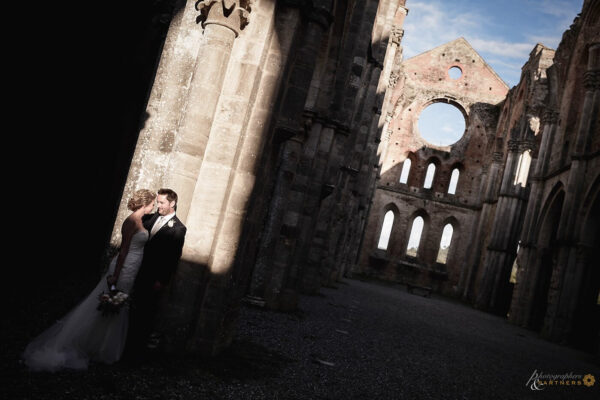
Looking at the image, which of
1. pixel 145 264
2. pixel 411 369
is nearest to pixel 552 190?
pixel 411 369

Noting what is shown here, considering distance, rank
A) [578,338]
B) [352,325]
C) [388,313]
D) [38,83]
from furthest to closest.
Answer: [578,338] → [388,313] → [352,325] → [38,83]

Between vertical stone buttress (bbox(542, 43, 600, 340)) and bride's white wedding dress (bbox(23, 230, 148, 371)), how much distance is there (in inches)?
612

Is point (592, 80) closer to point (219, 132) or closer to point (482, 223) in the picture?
point (482, 223)

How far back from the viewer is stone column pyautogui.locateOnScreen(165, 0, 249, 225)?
4.41 m

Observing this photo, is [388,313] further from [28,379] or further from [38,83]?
[28,379]

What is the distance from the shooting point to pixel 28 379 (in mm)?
3062

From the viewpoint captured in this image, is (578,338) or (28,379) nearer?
(28,379)

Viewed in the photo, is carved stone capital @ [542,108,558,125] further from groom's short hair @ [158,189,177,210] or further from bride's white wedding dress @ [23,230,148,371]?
bride's white wedding dress @ [23,230,148,371]

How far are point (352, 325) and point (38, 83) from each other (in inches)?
289

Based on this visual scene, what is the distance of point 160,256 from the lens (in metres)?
3.93

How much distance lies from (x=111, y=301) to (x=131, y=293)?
0.89 ft

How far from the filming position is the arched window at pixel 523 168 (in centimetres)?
2406

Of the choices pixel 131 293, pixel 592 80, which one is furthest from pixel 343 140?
pixel 592 80

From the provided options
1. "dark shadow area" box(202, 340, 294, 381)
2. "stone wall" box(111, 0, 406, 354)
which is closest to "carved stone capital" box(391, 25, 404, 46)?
"stone wall" box(111, 0, 406, 354)
